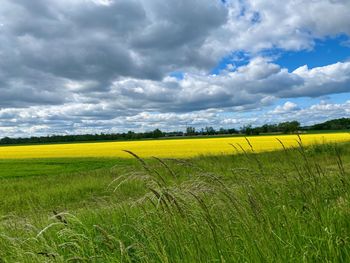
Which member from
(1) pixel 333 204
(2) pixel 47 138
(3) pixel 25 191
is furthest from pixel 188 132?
(1) pixel 333 204

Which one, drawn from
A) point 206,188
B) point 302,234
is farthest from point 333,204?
point 206,188

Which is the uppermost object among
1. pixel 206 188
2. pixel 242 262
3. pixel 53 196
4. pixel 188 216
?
pixel 206 188

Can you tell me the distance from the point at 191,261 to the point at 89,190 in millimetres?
13344

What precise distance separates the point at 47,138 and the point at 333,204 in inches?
4441

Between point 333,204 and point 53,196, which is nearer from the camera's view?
point 333,204

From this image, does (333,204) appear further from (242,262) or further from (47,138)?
(47,138)

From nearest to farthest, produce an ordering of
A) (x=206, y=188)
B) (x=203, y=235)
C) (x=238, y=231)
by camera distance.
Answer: (x=203, y=235), (x=238, y=231), (x=206, y=188)

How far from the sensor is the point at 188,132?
347 feet

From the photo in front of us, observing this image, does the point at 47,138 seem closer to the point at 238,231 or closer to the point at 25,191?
the point at 25,191

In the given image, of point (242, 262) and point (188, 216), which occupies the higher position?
point (188, 216)

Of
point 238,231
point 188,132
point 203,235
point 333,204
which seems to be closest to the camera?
point 203,235

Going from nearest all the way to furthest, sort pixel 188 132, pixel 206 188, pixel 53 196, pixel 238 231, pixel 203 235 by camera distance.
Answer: pixel 203 235
pixel 238 231
pixel 206 188
pixel 53 196
pixel 188 132

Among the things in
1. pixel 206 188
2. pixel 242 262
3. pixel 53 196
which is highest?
pixel 206 188

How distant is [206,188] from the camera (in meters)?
4.05
